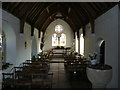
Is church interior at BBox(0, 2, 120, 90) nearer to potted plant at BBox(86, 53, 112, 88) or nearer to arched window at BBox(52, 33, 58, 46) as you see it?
potted plant at BBox(86, 53, 112, 88)

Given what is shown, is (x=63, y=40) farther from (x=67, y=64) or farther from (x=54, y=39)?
(x=67, y=64)

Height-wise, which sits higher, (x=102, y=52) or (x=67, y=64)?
(x=102, y=52)

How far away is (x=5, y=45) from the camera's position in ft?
29.1

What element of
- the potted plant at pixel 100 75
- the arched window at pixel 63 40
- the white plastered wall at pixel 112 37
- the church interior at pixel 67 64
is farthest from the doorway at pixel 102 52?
the arched window at pixel 63 40

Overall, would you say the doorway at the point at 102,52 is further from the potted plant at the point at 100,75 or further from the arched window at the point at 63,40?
the arched window at the point at 63,40

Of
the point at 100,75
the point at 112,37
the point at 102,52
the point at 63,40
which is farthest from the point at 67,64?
the point at 63,40

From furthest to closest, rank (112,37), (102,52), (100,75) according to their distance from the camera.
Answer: (102,52) → (112,37) → (100,75)

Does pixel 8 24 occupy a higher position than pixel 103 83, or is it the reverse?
pixel 8 24

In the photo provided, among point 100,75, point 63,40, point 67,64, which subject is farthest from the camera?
point 63,40

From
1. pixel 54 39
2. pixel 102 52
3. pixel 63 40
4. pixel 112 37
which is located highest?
pixel 54 39

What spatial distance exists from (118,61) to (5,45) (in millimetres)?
6222

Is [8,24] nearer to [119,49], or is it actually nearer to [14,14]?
[14,14]

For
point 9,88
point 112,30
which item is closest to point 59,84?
point 9,88

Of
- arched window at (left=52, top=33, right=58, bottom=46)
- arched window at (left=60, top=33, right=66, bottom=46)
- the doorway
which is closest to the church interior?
the doorway
